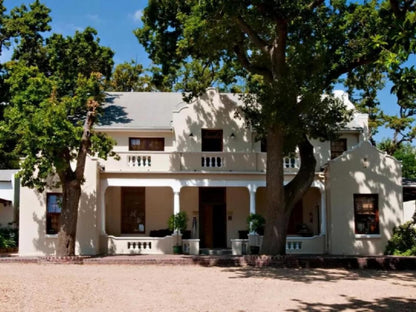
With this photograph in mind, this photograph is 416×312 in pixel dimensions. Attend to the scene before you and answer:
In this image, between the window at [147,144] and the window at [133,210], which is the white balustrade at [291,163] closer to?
the window at [147,144]

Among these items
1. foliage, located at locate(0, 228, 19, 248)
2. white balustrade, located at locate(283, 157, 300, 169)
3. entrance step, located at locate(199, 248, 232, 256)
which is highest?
white balustrade, located at locate(283, 157, 300, 169)

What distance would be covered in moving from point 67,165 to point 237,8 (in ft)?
29.2

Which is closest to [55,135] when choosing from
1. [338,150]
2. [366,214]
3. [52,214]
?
[52,214]

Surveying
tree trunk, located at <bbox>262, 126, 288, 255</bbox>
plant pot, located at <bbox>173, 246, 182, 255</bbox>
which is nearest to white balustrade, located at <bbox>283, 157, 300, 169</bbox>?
tree trunk, located at <bbox>262, 126, 288, 255</bbox>

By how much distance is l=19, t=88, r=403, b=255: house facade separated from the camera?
2433 cm

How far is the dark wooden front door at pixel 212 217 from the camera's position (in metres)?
27.4

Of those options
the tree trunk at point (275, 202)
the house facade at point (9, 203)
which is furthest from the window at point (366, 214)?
the house facade at point (9, 203)

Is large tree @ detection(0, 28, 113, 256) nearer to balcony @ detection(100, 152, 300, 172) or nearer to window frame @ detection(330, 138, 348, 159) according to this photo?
balcony @ detection(100, 152, 300, 172)

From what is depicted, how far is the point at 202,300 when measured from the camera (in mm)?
12703

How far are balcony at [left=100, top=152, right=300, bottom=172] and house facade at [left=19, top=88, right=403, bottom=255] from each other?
5 centimetres

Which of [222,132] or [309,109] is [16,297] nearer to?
[309,109]

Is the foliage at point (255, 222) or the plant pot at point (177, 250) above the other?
the foliage at point (255, 222)

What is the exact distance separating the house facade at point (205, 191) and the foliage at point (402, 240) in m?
0.44

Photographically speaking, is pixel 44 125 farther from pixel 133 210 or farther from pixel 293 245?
pixel 293 245
